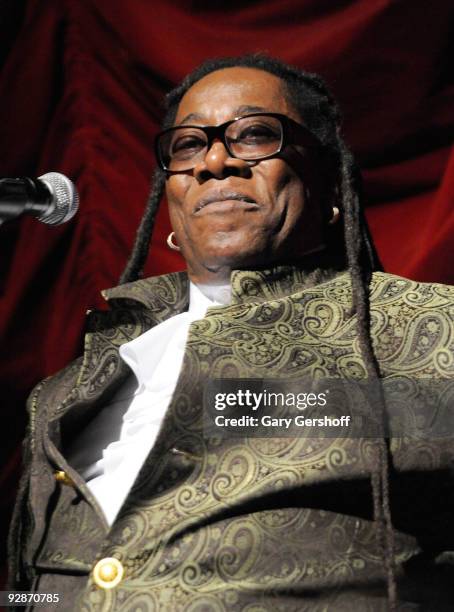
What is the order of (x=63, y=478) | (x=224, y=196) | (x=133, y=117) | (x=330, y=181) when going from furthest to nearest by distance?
1. (x=133, y=117)
2. (x=330, y=181)
3. (x=224, y=196)
4. (x=63, y=478)

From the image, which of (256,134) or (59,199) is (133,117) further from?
(59,199)

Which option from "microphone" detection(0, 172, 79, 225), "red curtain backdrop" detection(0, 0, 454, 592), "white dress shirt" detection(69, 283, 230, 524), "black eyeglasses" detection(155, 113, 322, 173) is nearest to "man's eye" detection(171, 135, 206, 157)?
"black eyeglasses" detection(155, 113, 322, 173)

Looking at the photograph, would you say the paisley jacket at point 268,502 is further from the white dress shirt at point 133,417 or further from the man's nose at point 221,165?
the man's nose at point 221,165

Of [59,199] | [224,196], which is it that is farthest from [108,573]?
[224,196]

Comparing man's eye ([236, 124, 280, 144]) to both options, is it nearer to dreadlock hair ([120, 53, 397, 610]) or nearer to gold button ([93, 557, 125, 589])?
dreadlock hair ([120, 53, 397, 610])

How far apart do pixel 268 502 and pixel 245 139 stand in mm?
599

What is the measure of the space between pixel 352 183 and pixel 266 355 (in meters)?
0.43

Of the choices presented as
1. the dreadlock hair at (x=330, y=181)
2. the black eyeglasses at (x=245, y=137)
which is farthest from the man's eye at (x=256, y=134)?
the dreadlock hair at (x=330, y=181)

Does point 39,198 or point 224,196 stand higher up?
point 224,196

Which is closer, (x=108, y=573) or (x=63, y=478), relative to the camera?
(x=108, y=573)

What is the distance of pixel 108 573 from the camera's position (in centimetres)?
136

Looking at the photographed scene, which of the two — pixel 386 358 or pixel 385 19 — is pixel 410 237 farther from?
pixel 386 358

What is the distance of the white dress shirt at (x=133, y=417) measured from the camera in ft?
4.99

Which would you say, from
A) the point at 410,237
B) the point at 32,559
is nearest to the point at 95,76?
the point at 410,237
